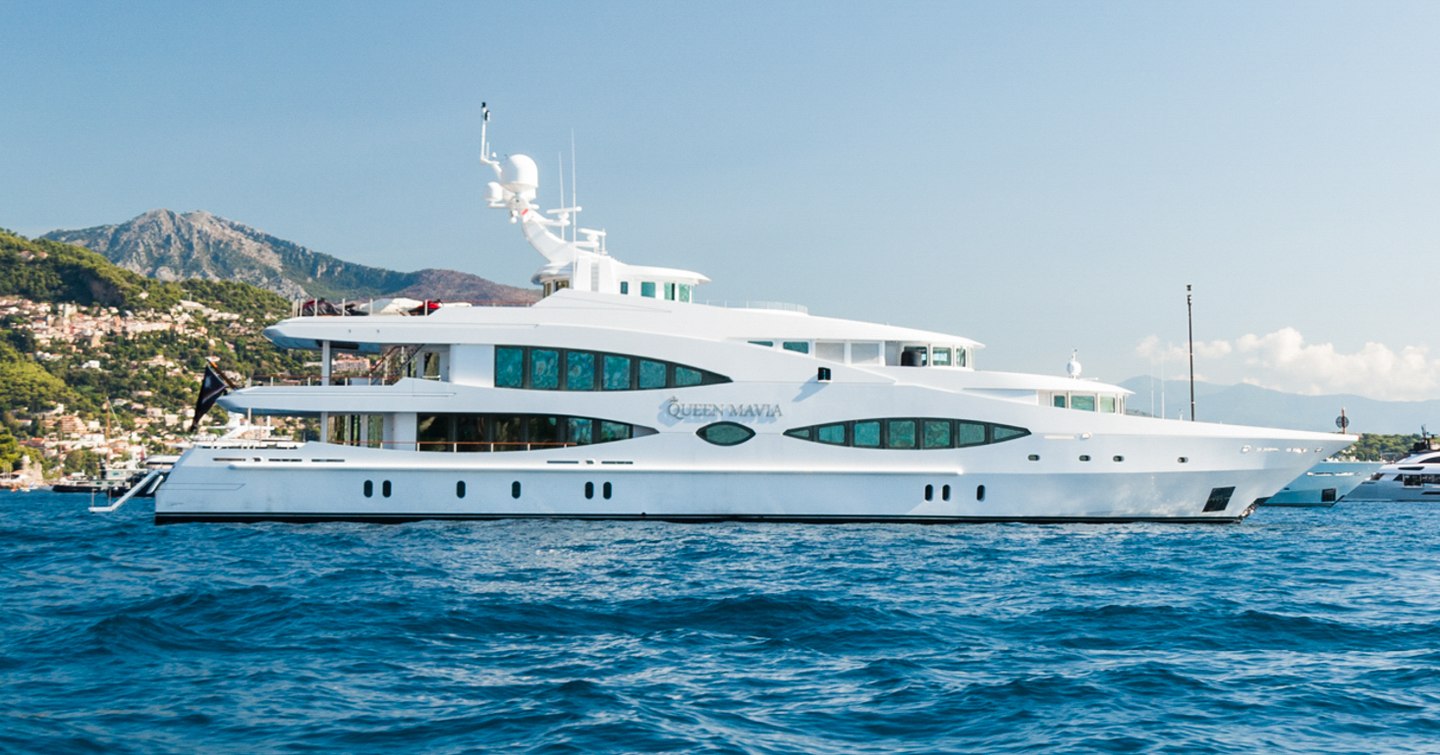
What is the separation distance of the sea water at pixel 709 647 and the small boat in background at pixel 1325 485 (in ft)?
94.7

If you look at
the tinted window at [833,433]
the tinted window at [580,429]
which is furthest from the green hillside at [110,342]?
the tinted window at [833,433]

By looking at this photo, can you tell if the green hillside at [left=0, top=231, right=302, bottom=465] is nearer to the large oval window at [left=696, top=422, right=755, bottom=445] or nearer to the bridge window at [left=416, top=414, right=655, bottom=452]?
the bridge window at [left=416, top=414, right=655, bottom=452]

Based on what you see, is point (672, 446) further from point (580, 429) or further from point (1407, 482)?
point (1407, 482)

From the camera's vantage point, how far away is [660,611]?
42.2 ft

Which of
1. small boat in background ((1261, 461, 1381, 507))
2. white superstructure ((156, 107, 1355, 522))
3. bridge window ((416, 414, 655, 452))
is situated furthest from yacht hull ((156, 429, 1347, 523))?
small boat in background ((1261, 461, 1381, 507))

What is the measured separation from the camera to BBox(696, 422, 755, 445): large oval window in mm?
22516

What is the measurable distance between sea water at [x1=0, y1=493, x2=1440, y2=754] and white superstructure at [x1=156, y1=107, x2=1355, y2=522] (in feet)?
9.39

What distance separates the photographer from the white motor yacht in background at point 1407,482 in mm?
55094

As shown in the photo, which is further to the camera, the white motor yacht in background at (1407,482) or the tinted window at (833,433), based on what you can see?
the white motor yacht in background at (1407,482)

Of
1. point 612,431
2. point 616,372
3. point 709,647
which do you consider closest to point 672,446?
point 612,431

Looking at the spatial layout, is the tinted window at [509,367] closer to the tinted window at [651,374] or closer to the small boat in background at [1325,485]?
the tinted window at [651,374]

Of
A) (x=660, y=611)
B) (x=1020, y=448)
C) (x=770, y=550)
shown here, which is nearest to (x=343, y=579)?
(x=660, y=611)

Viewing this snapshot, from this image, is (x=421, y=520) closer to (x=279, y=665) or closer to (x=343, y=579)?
(x=343, y=579)

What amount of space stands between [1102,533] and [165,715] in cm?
1712
